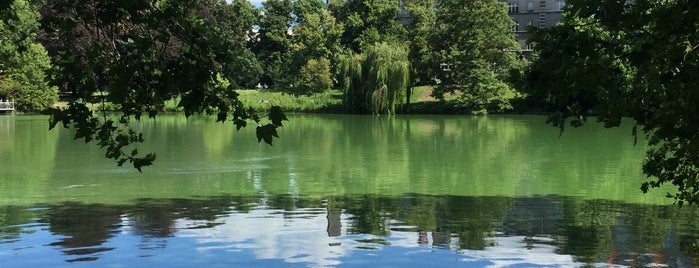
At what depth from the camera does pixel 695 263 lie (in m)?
6.86

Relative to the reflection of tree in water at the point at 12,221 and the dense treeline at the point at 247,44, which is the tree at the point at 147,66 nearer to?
the dense treeline at the point at 247,44

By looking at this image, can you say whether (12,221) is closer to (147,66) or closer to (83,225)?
(83,225)

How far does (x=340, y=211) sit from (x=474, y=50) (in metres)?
41.8

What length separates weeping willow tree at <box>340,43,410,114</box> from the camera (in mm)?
46062

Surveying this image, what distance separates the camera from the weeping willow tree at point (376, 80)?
4606 cm

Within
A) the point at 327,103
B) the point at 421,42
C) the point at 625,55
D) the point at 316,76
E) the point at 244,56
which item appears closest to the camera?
the point at 625,55

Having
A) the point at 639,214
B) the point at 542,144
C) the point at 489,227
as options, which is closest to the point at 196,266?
the point at 489,227

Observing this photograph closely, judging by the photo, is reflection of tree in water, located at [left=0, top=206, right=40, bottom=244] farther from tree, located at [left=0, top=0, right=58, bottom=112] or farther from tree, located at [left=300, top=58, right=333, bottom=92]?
tree, located at [left=300, top=58, right=333, bottom=92]

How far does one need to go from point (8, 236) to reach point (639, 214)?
292 inches

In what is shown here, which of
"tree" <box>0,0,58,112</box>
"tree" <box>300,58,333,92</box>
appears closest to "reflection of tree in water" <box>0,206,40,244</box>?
"tree" <box>0,0,58,112</box>

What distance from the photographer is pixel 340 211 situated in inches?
403

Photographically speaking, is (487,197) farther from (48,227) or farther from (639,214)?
(48,227)

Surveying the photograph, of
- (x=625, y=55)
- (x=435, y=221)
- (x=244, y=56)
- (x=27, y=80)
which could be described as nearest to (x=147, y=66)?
(x=244, y=56)

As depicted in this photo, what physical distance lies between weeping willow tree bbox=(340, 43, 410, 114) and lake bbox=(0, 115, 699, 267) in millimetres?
25606
